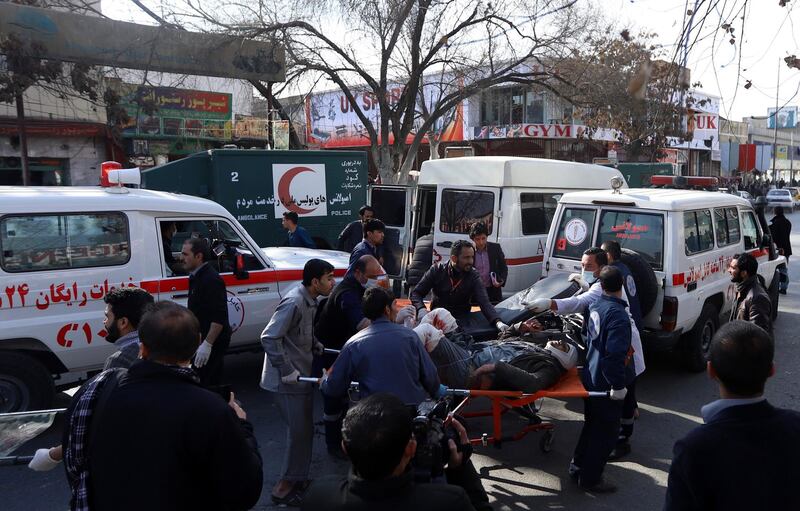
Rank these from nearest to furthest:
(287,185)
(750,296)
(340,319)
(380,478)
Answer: (380,478) → (340,319) → (750,296) → (287,185)

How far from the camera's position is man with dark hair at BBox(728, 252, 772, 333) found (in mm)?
5301

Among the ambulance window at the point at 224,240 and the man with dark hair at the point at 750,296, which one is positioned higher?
the ambulance window at the point at 224,240

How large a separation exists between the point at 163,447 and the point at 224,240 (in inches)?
190

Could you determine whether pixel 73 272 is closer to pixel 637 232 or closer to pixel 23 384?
pixel 23 384

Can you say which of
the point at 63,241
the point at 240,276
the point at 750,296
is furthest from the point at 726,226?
the point at 63,241

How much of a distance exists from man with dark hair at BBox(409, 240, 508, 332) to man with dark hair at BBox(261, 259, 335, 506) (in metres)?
1.69

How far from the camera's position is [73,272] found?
18.6 feet

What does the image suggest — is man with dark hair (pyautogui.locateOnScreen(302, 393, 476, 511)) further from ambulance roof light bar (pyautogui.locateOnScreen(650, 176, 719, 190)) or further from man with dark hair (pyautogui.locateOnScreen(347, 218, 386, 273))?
ambulance roof light bar (pyautogui.locateOnScreen(650, 176, 719, 190))

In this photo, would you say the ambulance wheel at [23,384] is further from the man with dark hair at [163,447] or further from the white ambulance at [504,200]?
the white ambulance at [504,200]

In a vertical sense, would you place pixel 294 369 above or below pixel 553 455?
above

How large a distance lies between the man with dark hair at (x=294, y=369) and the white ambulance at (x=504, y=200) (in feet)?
14.0

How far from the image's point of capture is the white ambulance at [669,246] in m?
6.65

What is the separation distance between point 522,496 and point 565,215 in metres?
3.92

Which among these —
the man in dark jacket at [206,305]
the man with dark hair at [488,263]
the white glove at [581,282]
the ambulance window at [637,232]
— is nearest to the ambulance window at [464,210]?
the man with dark hair at [488,263]
